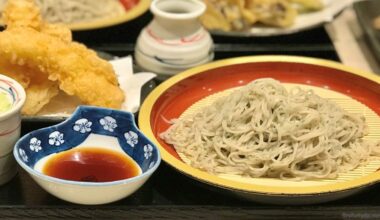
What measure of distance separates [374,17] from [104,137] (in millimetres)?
1337

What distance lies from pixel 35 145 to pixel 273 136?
0.60 metres

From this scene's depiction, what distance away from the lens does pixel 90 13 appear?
8.27 ft

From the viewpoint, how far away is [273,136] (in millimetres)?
1685

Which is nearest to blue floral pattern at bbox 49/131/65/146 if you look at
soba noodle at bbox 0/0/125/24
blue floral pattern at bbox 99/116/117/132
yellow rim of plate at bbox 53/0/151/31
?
blue floral pattern at bbox 99/116/117/132

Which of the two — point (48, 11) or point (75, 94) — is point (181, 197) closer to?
point (75, 94)

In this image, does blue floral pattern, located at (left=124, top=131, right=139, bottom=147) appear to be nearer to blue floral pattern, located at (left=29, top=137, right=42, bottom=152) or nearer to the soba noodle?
blue floral pattern, located at (left=29, top=137, right=42, bottom=152)

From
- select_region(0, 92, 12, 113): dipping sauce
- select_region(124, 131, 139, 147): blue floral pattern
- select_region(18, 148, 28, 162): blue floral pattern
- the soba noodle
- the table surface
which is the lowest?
the soba noodle

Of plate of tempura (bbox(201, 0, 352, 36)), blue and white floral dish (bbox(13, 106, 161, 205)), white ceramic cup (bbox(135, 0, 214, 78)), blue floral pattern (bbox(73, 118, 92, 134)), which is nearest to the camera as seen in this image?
blue and white floral dish (bbox(13, 106, 161, 205))

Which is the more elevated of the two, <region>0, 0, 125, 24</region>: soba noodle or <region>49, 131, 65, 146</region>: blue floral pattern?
<region>49, 131, 65, 146</region>: blue floral pattern

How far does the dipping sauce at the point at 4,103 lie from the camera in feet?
5.12

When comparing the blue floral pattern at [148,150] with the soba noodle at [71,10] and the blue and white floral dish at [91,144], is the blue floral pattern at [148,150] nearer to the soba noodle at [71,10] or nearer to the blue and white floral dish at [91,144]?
the blue and white floral dish at [91,144]

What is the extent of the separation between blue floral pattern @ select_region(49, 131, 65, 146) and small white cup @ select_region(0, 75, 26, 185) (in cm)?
8

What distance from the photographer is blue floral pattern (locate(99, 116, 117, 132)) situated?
168 cm

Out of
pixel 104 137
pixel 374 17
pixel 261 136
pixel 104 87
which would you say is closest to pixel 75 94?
pixel 104 87
